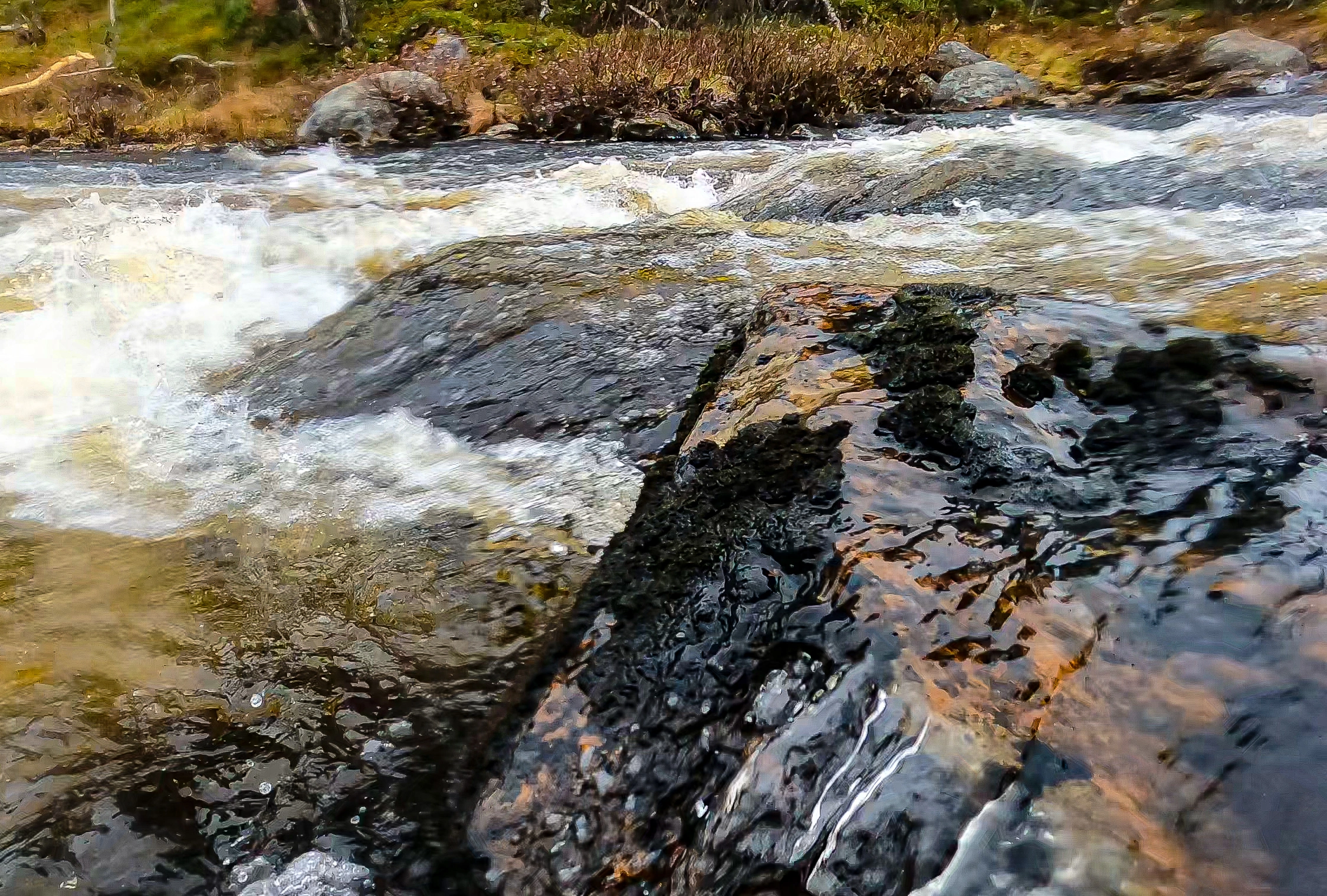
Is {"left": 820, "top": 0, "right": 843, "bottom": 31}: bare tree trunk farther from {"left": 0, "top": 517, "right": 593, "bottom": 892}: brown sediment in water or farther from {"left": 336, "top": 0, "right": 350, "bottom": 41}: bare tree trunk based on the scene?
{"left": 0, "top": 517, "right": 593, "bottom": 892}: brown sediment in water

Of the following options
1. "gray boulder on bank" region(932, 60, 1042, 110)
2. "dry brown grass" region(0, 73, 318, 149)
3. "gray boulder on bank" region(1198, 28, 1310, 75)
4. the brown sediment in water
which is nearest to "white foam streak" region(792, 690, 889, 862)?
the brown sediment in water

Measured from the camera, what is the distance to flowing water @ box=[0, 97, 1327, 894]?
182 centimetres

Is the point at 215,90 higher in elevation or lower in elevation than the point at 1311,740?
higher

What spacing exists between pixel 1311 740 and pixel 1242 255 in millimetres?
3028

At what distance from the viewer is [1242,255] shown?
3465mm

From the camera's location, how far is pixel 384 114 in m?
11.5

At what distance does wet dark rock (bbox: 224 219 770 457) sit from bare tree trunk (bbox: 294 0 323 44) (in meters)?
15.2

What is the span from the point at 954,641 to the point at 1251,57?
38.7 ft

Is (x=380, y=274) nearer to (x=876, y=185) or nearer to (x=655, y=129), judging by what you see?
(x=876, y=185)

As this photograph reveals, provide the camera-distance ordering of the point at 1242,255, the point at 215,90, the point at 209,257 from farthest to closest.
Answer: the point at 215,90 < the point at 209,257 < the point at 1242,255

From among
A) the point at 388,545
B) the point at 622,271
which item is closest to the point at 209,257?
the point at 622,271

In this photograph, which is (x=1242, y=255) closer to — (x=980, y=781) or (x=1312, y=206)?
(x=1312, y=206)

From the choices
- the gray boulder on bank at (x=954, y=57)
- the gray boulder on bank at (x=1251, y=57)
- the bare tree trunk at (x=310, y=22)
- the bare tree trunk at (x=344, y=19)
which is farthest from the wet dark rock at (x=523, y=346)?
the bare tree trunk at (x=310, y=22)

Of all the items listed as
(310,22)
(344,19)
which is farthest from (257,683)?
(310,22)
